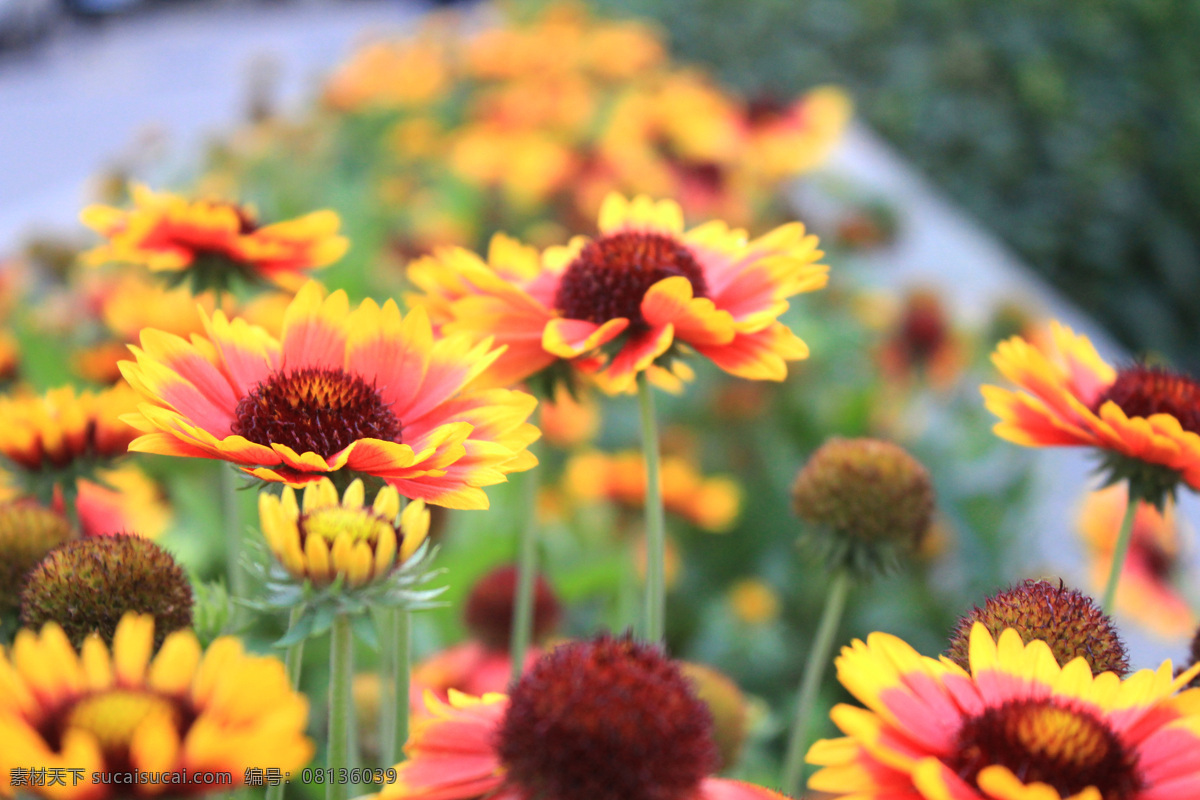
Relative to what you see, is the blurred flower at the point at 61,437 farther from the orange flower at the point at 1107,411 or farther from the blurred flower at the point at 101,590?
the orange flower at the point at 1107,411

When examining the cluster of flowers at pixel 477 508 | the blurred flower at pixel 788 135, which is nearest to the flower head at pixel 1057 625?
the cluster of flowers at pixel 477 508

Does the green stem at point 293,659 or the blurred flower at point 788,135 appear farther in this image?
the blurred flower at point 788,135

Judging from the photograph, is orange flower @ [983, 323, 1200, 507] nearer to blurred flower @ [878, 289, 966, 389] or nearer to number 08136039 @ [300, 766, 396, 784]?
number 08136039 @ [300, 766, 396, 784]

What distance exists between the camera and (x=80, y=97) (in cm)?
666

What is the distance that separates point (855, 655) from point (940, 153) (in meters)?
3.76

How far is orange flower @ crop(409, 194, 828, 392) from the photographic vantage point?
0.58 m

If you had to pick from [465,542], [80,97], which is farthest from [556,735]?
[80,97]

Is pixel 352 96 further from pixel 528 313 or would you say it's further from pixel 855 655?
pixel 855 655

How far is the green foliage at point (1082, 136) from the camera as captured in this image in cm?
351

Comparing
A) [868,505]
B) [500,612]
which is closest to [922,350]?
[500,612]

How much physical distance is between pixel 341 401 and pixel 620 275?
20cm

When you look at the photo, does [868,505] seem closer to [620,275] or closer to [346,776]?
[620,275]

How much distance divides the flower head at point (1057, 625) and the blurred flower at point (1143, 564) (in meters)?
0.97

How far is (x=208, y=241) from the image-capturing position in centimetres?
74
